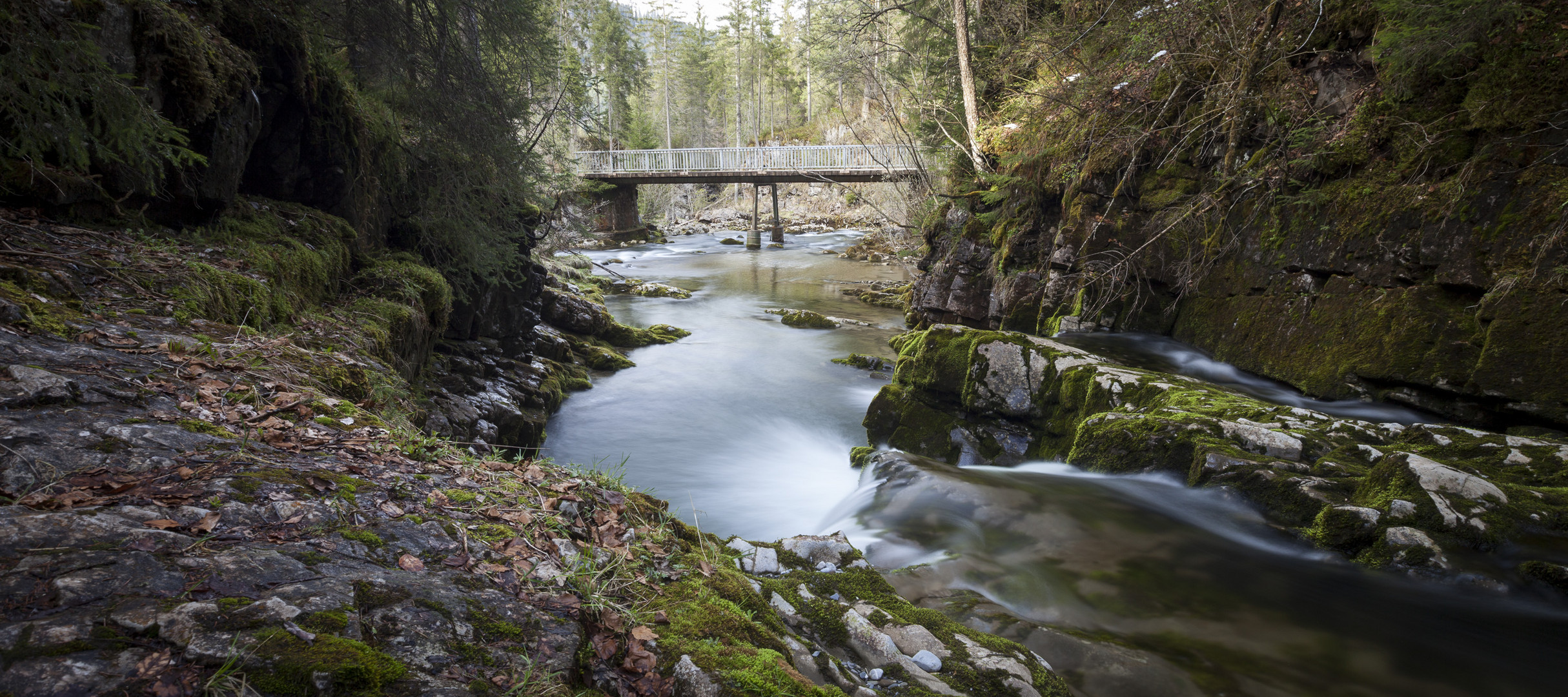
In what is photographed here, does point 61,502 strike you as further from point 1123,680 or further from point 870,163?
point 870,163

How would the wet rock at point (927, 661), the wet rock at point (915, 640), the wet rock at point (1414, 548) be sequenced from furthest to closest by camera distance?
the wet rock at point (1414, 548), the wet rock at point (915, 640), the wet rock at point (927, 661)

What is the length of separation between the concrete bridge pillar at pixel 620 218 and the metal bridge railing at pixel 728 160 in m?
3.03

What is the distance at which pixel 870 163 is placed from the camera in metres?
24.8

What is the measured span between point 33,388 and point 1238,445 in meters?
6.90

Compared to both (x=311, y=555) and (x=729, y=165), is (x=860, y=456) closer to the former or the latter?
(x=311, y=555)

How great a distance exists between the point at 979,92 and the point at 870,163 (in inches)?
396

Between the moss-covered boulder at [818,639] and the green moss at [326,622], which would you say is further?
the moss-covered boulder at [818,639]

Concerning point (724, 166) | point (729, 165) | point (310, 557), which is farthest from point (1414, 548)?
point (729, 165)

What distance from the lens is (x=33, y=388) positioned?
229 cm

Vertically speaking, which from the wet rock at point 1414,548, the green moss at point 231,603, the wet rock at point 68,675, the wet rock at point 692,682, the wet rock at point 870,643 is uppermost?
the wet rock at point 68,675

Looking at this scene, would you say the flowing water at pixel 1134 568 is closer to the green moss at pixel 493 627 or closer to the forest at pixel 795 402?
the forest at pixel 795 402

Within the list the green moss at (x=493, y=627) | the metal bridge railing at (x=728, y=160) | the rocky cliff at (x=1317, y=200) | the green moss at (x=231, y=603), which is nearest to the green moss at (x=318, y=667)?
the green moss at (x=231, y=603)

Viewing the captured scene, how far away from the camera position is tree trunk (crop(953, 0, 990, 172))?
13219 millimetres

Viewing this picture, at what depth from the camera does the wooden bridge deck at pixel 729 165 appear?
25453 millimetres
